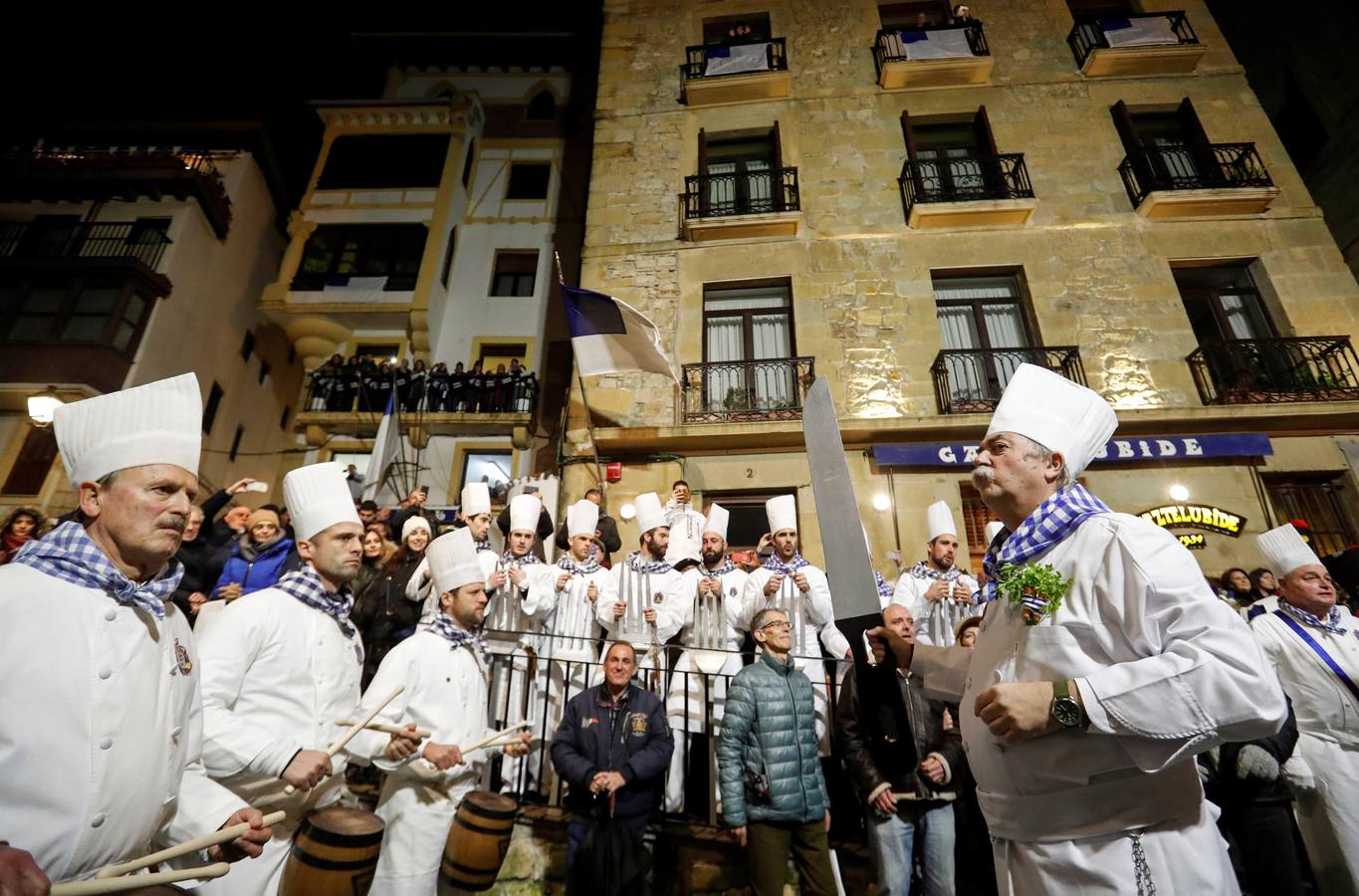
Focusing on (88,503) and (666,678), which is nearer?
(88,503)

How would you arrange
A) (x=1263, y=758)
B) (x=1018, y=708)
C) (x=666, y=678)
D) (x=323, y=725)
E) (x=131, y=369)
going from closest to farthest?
(x=1018, y=708) < (x=323, y=725) < (x=1263, y=758) < (x=666, y=678) < (x=131, y=369)

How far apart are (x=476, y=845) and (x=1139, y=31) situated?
Result: 17.5 meters

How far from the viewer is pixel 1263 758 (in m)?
3.95

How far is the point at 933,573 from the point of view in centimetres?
614

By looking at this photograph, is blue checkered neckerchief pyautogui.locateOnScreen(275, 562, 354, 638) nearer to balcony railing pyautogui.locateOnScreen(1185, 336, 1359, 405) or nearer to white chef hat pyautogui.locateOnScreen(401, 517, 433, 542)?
white chef hat pyautogui.locateOnScreen(401, 517, 433, 542)

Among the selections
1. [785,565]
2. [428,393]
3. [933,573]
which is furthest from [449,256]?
[933,573]

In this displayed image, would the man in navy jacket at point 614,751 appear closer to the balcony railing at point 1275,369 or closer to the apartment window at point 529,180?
the balcony railing at point 1275,369

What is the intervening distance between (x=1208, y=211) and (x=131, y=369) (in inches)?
903

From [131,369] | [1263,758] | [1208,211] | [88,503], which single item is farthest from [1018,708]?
[131,369]

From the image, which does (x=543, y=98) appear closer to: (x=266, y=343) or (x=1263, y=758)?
(x=266, y=343)

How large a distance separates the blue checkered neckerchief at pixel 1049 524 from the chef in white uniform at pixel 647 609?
12.6 ft

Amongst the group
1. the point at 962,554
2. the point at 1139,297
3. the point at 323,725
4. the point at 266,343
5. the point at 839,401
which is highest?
the point at 266,343

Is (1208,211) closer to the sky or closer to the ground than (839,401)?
closer to the sky

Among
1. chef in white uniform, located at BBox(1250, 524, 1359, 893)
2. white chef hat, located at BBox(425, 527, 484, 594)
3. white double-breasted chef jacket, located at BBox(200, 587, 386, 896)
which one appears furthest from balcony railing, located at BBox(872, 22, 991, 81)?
white double-breasted chef jacket, located at BBox(200, 587, 386, 896)
